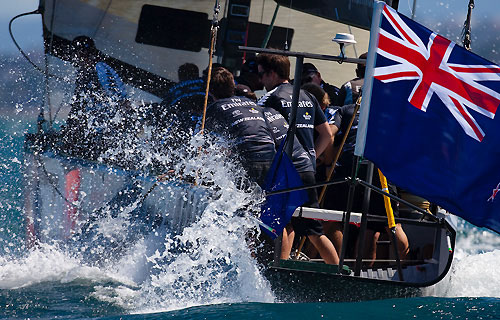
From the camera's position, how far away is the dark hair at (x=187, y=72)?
26.2 feet

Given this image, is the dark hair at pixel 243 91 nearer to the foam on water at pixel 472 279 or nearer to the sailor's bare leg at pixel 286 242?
the sailor's bare leg at pixel 286 242

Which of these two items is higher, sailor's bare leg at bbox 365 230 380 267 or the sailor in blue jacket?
the sailor in blue jacket

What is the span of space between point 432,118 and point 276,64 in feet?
4.57

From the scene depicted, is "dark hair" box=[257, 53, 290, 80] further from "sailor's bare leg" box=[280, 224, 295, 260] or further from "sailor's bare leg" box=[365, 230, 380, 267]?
"sailor's bare leg" box=[365, 230, 380, 267]

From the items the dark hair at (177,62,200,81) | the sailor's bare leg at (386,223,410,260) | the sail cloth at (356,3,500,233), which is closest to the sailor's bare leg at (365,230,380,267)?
the sailor's bare leg at (386,223,410,260)

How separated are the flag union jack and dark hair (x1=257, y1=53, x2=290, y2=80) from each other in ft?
3.81

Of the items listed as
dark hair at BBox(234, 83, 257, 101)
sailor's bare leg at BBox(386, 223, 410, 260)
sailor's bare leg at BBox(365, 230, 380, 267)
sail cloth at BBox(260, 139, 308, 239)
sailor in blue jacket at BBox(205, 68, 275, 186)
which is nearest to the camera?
sail cloth at BBox(260, 139, 308, 239)

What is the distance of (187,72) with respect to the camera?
8.01m

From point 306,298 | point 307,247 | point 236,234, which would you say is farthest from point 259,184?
point 307,247

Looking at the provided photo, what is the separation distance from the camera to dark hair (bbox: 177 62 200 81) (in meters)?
8.00

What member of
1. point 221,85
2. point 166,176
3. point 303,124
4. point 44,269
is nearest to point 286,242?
point 303,124

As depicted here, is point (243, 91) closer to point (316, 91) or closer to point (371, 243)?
point (316, 91)

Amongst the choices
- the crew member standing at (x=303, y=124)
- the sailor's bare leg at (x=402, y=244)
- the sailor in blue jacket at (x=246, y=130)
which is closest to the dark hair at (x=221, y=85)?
the sailor in blue jacket at (x=246, y=130)

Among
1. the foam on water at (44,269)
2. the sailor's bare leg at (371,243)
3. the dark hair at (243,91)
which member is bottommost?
the foam on water at (44,269)
